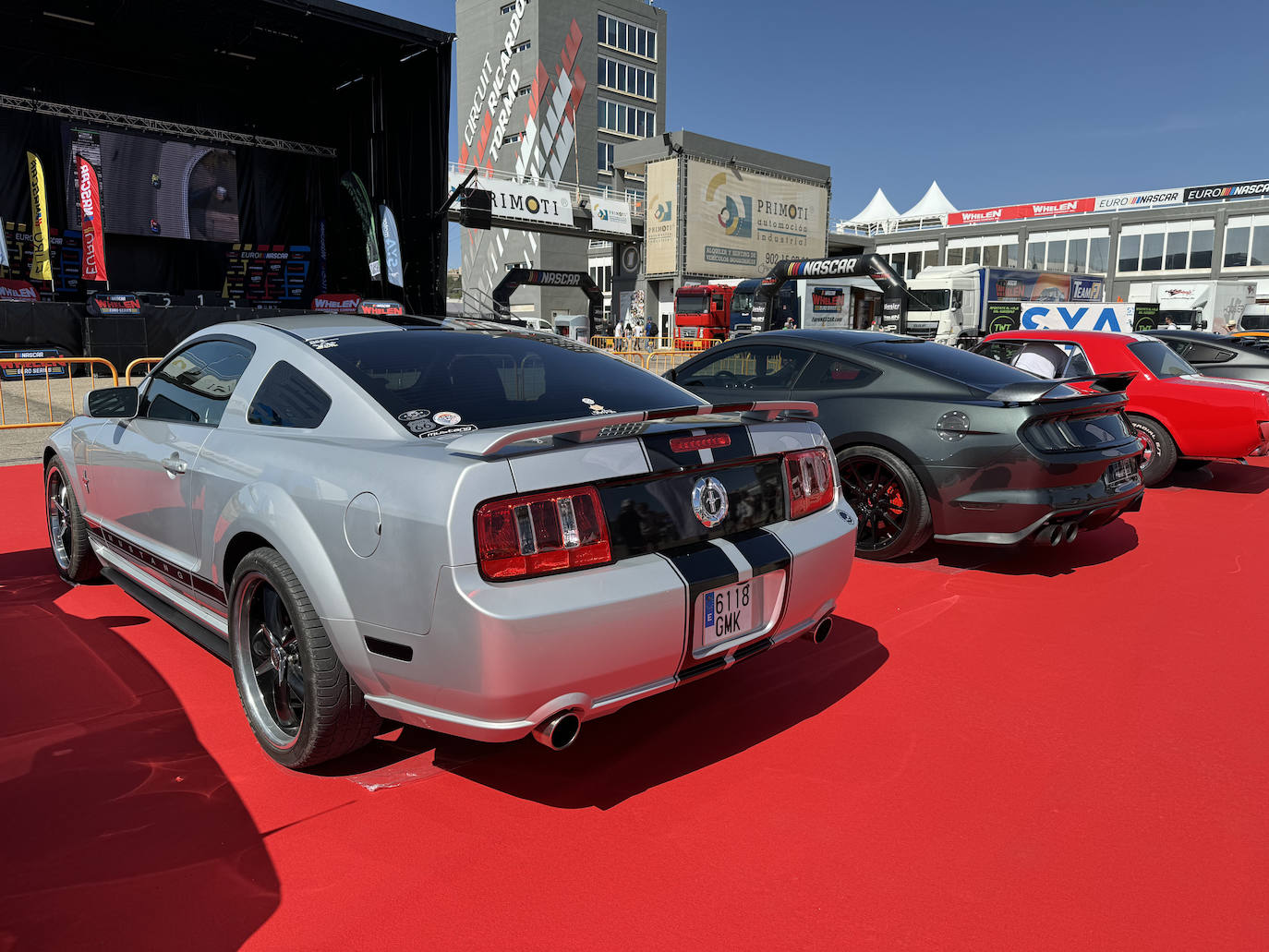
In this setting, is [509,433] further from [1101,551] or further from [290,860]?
[1101,551]

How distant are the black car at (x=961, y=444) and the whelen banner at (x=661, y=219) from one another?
35.1 meters

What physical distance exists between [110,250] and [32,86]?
3912mm

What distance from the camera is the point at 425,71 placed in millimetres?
16672

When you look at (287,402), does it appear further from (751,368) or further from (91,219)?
(91,219)

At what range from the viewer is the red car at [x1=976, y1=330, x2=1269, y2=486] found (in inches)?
278

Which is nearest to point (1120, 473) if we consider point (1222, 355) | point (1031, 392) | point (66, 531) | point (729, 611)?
point (1031, 392)

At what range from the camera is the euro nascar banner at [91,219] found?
19.0 m

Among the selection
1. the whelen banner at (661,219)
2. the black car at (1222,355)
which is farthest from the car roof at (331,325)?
the whelen banner at (661,219)

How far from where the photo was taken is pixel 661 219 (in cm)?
3984

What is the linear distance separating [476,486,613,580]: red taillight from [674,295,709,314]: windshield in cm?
3258

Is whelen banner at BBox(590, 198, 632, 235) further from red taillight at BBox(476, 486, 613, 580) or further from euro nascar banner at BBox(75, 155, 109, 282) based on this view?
red taillight at BBox(476, 486, 613, 580)

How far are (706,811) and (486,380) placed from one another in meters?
1.57

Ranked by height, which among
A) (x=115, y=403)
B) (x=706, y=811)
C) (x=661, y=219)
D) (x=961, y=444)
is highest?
(x=661, y=219)

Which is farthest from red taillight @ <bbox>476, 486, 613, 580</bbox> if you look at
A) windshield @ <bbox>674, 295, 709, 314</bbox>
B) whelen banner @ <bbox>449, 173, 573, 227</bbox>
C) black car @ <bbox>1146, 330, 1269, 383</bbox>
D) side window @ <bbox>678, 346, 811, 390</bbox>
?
windshield @ <bbox>674, 295, 709, 314</bbox>
